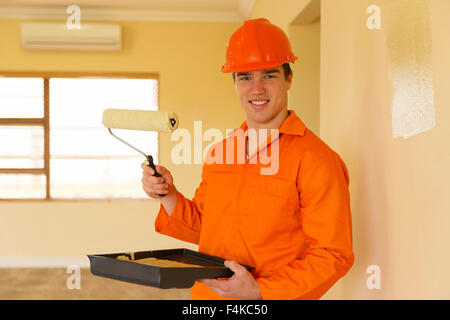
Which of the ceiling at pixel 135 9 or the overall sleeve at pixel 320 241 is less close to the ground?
the ceiling at pixel 135 9

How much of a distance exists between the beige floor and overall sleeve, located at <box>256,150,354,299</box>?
3.00 m

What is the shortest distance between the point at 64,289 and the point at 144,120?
135 inches

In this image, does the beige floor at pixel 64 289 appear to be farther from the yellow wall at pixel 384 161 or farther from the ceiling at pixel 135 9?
the ceiling at pixel 135 9

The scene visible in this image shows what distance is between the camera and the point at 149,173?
1473mm

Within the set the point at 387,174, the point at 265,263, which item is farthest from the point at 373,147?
the point at 265,263

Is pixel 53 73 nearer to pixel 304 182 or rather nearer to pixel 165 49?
pixel 165 49

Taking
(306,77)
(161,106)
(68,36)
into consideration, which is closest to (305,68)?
(306,77)

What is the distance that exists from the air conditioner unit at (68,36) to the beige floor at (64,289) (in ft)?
7.86

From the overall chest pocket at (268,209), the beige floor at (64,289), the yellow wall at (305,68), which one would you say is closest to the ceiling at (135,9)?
the yellow wall at (305,68)

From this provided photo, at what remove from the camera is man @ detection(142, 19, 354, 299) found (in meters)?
1.20

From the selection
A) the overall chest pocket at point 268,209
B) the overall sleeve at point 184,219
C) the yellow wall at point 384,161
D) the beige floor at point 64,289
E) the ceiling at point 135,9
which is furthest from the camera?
the ceiling at point 135,9

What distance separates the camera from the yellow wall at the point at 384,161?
1.11 metres

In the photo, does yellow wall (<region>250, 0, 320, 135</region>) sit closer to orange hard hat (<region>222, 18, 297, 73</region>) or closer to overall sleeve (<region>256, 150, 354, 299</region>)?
orange hard hat (<region>222, 18, 297, 73</region>)

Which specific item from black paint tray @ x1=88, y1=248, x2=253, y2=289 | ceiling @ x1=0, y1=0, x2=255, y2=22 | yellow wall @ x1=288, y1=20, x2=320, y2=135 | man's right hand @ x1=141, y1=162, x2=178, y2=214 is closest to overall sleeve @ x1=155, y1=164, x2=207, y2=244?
man's right hand @ x1=141, y1=162, x2=178, y2=214
